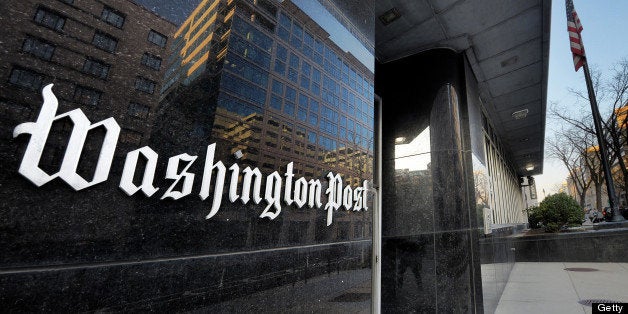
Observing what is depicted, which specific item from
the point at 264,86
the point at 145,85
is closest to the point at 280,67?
the point at 264,86

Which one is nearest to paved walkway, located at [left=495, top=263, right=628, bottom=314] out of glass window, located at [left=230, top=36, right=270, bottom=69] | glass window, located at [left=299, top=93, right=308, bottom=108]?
glass window, located at [left=299, top=93, right=308, bottom=108]

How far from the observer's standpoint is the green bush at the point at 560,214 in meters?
11.4

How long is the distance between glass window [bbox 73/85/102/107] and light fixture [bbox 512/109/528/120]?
10.6 meters

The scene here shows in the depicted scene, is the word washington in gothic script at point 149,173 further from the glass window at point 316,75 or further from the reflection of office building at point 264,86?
the glass window at point 316,75

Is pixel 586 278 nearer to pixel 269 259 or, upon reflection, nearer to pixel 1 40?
pixel 269 259

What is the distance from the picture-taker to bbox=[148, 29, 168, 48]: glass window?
4.83 feet

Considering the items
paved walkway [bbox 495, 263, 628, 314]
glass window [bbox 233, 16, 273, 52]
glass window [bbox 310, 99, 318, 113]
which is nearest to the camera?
glass window [bbox 233, 16, 273, 52]

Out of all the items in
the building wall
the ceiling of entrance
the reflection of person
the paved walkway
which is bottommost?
the paved walkway

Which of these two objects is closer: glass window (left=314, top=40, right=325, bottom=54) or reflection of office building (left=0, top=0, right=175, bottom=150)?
reflection of office building (left=0, top=0, right=175, bottom=150)

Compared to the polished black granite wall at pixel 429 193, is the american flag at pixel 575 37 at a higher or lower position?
higher

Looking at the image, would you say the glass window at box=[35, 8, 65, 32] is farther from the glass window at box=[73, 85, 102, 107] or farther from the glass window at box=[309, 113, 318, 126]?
the glass window at box=[309, 113, 318, 126]

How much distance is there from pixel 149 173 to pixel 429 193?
449cm

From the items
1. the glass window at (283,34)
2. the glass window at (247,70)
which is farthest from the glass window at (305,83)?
the glass window at (247,70)

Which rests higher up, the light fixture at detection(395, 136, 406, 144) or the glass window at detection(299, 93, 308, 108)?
the light fixture at detection(395, 136, 406, 144)
